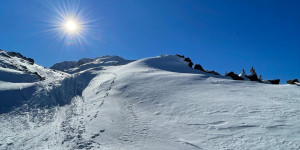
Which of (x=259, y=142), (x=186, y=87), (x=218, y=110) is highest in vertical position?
(x=186, y=87)

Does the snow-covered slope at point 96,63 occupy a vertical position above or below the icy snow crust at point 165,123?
above

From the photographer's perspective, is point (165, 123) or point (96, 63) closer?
point (165, 123)

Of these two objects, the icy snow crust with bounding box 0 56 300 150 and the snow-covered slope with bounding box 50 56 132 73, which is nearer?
the icy snow crust with bounding box 0 56 300 150

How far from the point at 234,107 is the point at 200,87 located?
608cm

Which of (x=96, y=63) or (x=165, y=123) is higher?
(x=96, y=63)

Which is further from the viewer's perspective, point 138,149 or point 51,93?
point 51,93

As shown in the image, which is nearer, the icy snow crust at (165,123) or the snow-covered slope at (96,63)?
the icy snow crust at (165,123)

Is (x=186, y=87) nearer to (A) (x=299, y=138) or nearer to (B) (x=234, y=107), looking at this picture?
(B) (x=234, y=107)

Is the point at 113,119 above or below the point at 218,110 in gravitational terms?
below

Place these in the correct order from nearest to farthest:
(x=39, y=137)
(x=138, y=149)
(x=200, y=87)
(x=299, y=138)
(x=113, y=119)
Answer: (x=299, y=138)
(x=138, y=149)
(x=39, y=137)
(x=113, y=119)
(x=200, y=87)

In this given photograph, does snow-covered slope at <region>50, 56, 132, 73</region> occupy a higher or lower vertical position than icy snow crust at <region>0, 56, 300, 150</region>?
higher

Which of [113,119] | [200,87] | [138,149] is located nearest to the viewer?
[138,149]

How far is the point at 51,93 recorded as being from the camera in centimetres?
1884

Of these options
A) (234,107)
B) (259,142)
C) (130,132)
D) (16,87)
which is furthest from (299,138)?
(16,87)
